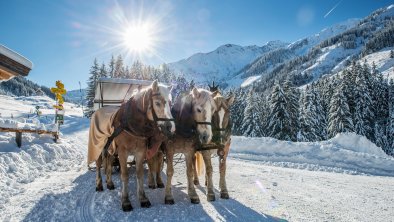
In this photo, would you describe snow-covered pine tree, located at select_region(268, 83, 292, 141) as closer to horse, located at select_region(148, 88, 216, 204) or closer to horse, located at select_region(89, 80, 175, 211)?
horse, located at select_region(148, 88, 216, 204)

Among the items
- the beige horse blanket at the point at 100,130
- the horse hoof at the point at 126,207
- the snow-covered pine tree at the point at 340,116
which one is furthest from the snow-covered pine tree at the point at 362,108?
the horse hoof at the point at 126,207

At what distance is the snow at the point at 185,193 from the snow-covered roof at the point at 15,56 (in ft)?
9.23

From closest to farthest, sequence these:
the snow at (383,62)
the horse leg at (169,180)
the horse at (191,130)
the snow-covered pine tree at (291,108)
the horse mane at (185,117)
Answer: the horse at (191,130) → the horse leg at (169,180) → the horse mane at (185,117) → the snow-covered pine tree at (291,108) → the snow at (383,62)

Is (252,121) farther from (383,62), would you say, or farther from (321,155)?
(383,62)

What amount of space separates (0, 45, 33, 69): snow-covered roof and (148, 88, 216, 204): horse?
9.83 ft

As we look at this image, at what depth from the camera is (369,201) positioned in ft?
25.2

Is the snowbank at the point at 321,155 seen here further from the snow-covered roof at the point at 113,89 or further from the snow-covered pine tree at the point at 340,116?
the snow-covered pine tree at the point at 340,116

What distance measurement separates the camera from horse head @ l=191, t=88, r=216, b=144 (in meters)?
6.14

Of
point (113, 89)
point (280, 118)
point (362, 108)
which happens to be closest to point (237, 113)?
point (280, 118)

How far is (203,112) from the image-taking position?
630 centimetres

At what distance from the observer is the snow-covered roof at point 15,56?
15.3 ft

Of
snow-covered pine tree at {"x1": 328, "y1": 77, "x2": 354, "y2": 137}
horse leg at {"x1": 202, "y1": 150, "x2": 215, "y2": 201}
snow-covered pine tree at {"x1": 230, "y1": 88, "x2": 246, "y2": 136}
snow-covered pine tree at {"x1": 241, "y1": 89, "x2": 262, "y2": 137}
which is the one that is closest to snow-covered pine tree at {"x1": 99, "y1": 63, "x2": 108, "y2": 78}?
snow-covered pine tree at {"x1": 230, "y1": 88, "x2": 246, "y2": 136}

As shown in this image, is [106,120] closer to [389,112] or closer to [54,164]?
[54,164]

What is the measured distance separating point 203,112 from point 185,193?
232cm
